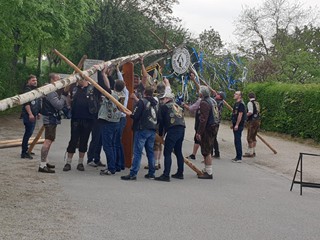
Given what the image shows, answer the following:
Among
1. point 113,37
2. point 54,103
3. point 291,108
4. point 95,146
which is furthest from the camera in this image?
point 113,37

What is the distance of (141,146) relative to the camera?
987 centimetres

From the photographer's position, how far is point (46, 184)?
879cm

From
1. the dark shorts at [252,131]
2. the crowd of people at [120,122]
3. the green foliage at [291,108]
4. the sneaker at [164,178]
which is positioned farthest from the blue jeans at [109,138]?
the green foliage at [291,108]

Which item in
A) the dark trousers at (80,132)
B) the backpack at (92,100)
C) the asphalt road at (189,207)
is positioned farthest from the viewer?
the dark trousers at (80,132)

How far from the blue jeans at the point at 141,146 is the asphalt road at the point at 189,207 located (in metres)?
0.27

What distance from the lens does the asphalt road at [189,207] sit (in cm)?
632

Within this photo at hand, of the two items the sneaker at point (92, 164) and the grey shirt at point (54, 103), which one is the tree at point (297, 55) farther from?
the grey shirt at point (54, 103)

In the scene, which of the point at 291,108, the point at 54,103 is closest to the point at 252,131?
the point at 54,103

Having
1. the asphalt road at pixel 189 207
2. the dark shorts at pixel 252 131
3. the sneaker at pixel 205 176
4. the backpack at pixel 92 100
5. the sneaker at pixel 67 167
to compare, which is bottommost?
the asphalt road at pixel 189 207

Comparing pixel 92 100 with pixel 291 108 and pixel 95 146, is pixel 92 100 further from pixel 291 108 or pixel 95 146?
pixel 291 108

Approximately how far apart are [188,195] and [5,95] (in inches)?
709

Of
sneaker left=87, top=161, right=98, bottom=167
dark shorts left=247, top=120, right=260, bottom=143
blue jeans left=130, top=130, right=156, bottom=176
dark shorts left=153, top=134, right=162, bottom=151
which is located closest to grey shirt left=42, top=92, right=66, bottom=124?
blue jeans left=130, top=130, right=156, bottom=176

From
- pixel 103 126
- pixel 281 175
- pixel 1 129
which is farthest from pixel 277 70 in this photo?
pixel 103 126

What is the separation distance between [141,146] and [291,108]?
1408cm
